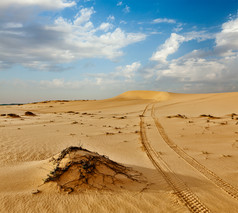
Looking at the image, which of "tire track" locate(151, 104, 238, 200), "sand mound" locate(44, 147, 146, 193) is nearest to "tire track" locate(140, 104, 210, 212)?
"sand mound" locate(44, 147, 146, 193)

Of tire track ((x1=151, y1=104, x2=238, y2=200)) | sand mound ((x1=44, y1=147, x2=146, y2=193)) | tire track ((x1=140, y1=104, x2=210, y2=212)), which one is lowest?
tire track ((x1=151, y1=104, x2=238, y2=200))

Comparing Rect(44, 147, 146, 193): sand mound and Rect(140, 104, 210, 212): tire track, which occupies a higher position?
Rect(44, 147, 146, 193): sand mound

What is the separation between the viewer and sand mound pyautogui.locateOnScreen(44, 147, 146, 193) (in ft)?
10.8

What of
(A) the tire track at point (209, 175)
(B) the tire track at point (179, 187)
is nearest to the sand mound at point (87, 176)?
(B) the tire track at point (179, 187)

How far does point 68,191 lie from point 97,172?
2.08ft

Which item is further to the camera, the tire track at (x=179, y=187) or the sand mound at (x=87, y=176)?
the sand mound at (x=87, y=176)

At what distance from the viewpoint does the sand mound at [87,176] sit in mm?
3298

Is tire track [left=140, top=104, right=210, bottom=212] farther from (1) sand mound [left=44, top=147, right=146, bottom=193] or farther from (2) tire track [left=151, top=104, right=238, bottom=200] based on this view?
(2) tire track [left=151, top=104, right=238, bottom=200]

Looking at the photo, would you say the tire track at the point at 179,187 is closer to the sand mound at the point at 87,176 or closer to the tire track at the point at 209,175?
the sand mound at the point at 87,176

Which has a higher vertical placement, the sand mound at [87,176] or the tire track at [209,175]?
the sand mound at [87,176]

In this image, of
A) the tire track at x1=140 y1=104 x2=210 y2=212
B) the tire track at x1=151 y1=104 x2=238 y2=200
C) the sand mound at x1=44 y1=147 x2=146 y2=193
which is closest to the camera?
the tire track at x1=140 y1=104 x2=210 y2=212

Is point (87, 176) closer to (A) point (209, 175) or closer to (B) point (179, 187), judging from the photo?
(B) point (179, 187)

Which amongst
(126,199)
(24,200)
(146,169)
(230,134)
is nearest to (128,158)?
(146,169)

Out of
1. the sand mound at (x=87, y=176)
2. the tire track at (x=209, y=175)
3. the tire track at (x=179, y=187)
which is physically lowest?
the tire track at (x=209, y=175)
